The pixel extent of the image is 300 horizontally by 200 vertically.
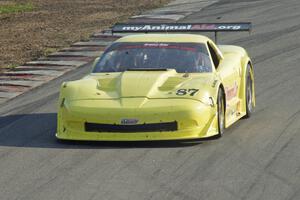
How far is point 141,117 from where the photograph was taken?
10.8m

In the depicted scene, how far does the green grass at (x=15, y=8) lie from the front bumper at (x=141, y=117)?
19519 millimetres

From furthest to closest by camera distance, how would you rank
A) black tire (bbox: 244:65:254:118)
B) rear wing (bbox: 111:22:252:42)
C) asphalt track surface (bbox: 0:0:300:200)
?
rear wing (bbox: 111:22:252:42) < black tire (bbox: 244:65:254:118) < asphalt track surface (bbox: 0:0:300:200)

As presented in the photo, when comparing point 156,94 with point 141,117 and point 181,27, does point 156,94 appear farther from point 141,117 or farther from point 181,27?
point 181,27

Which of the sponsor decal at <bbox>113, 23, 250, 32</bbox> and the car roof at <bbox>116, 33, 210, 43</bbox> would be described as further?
the sponsor decal at <bbox>113, 23, 250, 32</bbox>

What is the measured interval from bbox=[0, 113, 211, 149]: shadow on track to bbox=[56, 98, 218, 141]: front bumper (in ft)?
0.46

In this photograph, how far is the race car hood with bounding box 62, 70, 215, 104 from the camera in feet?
36.6

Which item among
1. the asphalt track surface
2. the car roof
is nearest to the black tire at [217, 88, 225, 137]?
the asphalt track surface

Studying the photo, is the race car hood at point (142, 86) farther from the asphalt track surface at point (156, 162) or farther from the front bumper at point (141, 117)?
the asphalt track surface at point (156, 162)

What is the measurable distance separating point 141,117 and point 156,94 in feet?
1.54

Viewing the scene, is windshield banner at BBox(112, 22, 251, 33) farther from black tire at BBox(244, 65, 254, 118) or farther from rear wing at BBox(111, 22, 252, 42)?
black tire at BBox(244, 65, 254, 118)

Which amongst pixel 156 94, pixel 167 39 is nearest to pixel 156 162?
pixel 156 94

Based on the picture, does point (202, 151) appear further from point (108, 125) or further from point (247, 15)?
point (247, 15)

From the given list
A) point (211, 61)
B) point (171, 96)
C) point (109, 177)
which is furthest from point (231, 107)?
point (109, 177)

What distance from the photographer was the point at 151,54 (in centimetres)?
1238
